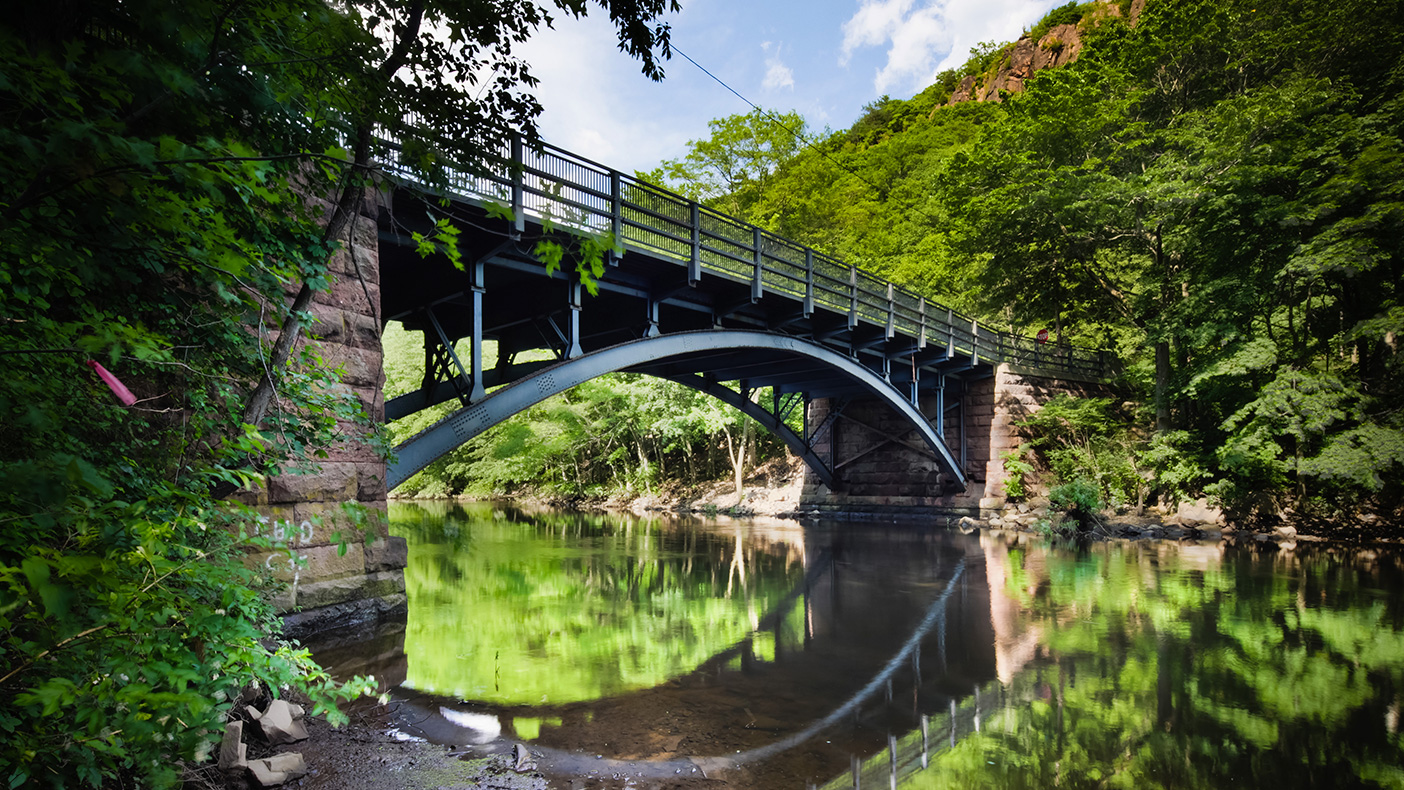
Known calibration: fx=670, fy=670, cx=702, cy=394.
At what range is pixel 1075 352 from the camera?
22688mm

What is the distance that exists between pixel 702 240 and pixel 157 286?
7.67 meters

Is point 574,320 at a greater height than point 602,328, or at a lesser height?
lesser

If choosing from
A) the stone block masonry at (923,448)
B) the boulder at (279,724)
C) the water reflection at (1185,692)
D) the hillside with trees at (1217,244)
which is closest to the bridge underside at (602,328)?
the stone block masonry at (923,448)

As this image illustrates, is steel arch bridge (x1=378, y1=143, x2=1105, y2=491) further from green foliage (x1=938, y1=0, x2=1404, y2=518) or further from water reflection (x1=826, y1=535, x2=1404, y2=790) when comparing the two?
green foliage (x1=938, y1=0, x2=1404, y2=518)

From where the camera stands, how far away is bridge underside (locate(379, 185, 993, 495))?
25.2ft

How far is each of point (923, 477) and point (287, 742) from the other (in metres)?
19.3

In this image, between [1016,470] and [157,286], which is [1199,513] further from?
[157,286]

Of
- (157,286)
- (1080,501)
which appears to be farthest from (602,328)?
(1080,501)

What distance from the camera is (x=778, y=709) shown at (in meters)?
4.23

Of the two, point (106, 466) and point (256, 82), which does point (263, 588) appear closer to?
point (106, 466)

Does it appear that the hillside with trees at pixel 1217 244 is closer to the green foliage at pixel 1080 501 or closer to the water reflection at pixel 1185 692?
the green foliage at pixel 1080 501

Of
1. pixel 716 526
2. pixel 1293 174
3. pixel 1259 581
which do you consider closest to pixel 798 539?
pixel 716 526

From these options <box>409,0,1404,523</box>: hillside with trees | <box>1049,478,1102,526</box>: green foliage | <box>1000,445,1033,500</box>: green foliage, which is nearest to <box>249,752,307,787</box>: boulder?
<box>409,0,1404,523</box>: hillside with trees

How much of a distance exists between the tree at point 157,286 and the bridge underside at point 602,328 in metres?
0.65
